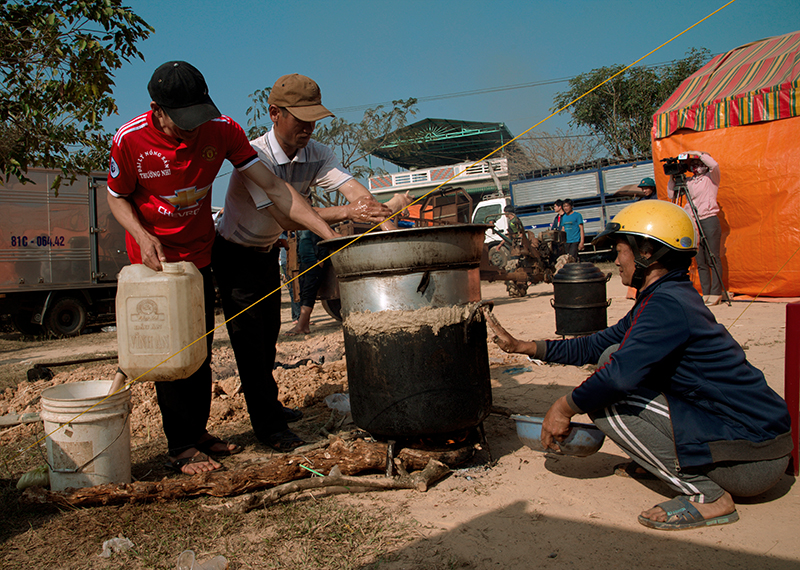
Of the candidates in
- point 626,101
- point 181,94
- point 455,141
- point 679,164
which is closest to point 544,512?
point 181,94

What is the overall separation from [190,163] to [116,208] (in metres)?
0.42

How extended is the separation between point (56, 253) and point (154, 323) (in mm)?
9197

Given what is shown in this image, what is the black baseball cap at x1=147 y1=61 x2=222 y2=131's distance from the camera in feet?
7.81

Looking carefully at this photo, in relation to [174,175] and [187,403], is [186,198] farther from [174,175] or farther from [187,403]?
[187,403]

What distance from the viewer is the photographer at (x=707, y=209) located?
683cm

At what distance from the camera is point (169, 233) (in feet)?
8.85

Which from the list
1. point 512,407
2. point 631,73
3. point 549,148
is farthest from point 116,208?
point 549,148

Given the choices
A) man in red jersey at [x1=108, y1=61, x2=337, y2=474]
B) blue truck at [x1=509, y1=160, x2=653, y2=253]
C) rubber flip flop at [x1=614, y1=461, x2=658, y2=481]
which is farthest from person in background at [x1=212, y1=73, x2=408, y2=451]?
blue truck at [x1=509, y1=160, x2=653, y2=253]

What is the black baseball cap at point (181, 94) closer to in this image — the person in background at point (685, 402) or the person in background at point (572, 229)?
the person in background at point (685, 402)

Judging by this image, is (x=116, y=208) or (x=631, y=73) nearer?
(x=116, y=208)

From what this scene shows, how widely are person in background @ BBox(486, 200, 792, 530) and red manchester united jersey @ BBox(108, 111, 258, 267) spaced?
2023 millimetres

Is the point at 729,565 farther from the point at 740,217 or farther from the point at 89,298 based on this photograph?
the point at 89,298

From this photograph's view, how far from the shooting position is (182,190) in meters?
2.66

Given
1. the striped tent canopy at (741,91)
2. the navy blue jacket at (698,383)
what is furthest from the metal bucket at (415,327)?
the striped tent canopy at (741,91)
